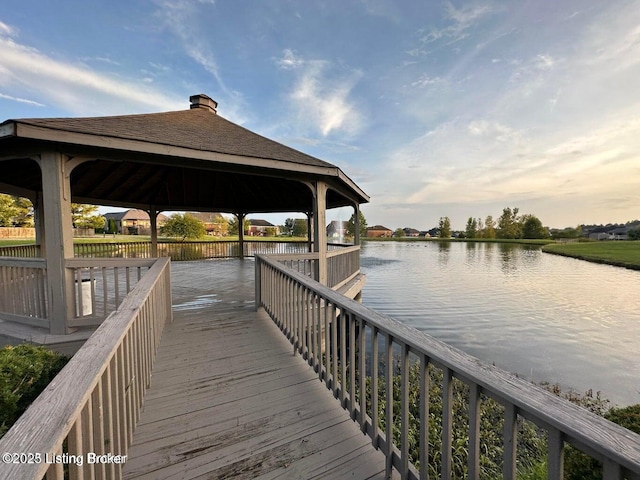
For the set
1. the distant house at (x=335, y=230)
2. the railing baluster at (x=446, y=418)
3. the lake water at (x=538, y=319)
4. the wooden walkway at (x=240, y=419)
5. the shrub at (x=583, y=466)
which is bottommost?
the lake water at (x=538, y=319)

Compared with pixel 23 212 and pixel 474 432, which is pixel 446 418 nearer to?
pixel 474 432

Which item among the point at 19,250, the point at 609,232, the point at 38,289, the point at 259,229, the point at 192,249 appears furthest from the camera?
the point at 609,232

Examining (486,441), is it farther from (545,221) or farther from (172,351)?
(545,221)

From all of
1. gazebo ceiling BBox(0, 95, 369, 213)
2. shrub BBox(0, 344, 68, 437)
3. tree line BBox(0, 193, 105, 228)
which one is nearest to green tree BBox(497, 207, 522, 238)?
gazebo ceiling BBox(0, 95, 369, 213)

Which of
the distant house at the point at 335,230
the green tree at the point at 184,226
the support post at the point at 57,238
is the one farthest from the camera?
the distant house at the point at 335,230

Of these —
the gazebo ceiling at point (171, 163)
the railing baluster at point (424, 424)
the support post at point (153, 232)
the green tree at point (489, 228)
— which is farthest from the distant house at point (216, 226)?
the green tree at point (489, 228)

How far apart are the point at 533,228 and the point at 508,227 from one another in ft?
15.0

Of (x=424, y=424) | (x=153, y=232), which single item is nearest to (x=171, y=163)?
(x=424, y=424)

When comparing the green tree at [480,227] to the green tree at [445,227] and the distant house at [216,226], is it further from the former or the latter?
the distant house at [216,226]

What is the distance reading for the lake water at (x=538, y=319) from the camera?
5633mm

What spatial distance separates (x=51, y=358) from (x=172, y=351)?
1111 millimetres

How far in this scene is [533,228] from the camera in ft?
193

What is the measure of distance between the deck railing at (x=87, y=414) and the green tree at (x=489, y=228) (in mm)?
75598

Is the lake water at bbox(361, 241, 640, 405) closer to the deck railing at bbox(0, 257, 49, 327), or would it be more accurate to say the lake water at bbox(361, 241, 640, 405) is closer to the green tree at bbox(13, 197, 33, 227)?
the deck railing at bbox(0, 257, 49, 327)
